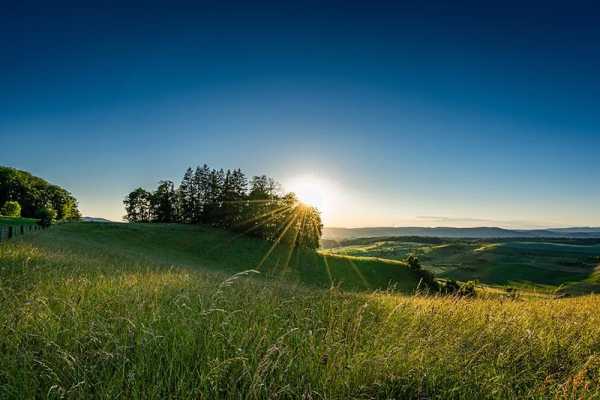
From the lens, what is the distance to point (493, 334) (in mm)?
4121

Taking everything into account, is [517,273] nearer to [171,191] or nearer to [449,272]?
[449,272]

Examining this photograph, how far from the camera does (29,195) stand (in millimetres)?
85375

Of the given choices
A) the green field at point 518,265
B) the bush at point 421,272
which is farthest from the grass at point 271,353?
the green field at point 518,265

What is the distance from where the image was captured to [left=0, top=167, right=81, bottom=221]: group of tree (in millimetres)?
81312

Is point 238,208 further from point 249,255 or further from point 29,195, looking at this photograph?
point 29,195

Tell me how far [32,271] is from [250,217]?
2248 inches

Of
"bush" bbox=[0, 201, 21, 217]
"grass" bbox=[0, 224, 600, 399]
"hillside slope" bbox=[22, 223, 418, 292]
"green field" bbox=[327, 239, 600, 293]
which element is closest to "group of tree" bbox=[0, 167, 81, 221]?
"bush" bbox=[0, 201, 21, 217]

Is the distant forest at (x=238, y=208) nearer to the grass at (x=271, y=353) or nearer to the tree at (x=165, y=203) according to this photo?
the tree at (x=165, y=203)

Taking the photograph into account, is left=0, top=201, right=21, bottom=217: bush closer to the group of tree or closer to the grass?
the group of tree

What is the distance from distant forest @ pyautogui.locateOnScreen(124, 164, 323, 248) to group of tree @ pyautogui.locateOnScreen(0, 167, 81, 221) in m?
26.6

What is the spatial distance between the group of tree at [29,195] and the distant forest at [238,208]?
26568 millimetres

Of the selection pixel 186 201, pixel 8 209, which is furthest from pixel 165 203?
pixel 8 209

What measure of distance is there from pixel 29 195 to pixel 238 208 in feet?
206

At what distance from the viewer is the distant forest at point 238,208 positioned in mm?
62188
